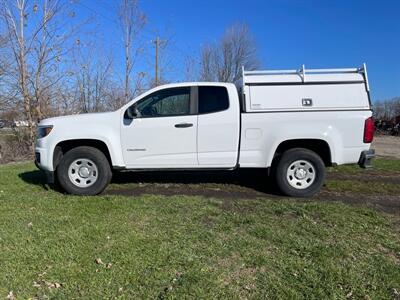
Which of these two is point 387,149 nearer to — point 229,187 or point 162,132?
point 229,187

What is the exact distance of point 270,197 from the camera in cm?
639

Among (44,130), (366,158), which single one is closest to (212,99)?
(366,158)

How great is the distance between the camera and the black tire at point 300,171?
6.36 meters

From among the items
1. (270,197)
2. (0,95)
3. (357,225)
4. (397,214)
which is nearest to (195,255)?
→ (357,225)

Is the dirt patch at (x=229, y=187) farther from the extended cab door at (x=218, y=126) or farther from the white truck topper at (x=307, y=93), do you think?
the white truck topper at (x=307, y=93)

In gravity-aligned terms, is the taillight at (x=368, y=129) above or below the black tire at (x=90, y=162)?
above

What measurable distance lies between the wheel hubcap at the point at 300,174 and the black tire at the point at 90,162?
10.5ft

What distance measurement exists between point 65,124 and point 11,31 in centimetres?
784

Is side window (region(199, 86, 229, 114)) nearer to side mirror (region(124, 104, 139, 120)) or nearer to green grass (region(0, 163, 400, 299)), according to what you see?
side mirror (region(124, 104, 139, 120))

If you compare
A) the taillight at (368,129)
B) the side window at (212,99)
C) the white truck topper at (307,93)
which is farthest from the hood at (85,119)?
the taillight at (368,129)

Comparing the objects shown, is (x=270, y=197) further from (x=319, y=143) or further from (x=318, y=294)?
(x=318, y=294)

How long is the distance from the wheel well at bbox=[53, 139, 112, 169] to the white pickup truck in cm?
2

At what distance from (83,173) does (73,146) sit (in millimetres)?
558

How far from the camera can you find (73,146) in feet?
21.7
